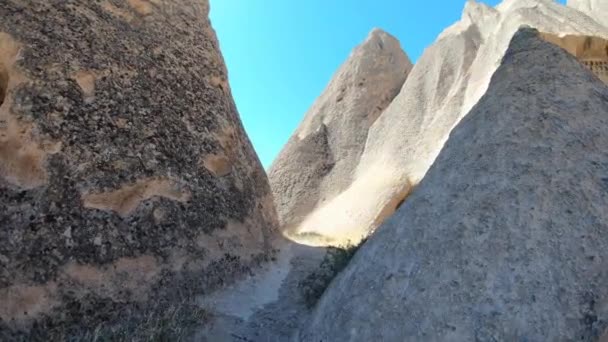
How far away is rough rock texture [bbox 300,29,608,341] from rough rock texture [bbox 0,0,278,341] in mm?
1570

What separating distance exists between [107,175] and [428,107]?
9668 mm

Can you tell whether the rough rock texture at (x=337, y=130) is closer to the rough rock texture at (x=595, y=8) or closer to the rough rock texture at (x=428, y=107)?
the rough rock texture at (x=428, y=107)

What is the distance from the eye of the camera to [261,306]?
4832mm

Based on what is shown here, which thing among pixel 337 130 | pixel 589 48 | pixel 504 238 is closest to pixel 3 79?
pixel 504 238

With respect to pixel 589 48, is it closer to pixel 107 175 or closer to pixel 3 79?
pixel 107 175

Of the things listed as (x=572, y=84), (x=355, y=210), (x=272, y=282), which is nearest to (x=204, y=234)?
(x=272, y=282)

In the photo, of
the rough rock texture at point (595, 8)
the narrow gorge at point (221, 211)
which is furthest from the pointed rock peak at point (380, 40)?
the narrow gorge at point (221, 211)

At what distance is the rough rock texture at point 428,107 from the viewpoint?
10.2 meters

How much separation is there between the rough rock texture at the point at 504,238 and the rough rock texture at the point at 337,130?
335 inches

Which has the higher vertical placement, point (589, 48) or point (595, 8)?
point (595, 8)

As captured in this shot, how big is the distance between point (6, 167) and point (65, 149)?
459 mm

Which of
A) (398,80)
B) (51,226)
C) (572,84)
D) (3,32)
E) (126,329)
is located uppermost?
(398,80)

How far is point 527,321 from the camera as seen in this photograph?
9.13 ft

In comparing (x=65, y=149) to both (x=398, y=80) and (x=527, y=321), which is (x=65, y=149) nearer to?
(x=527, y=321)
